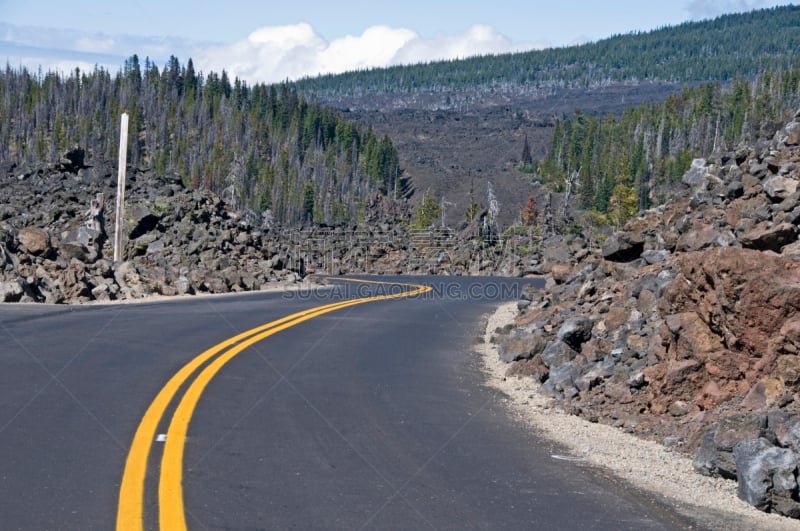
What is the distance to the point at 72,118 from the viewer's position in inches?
6019

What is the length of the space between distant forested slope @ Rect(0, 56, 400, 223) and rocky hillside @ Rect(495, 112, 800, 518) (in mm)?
117054

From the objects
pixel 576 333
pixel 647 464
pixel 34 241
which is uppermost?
pixel 34 241

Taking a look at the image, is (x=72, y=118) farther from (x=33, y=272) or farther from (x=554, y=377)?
(x=554, y=377)

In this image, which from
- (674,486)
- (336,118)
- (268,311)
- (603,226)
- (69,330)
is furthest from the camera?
(336,118)

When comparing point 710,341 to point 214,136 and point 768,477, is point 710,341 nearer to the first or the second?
point 768,477

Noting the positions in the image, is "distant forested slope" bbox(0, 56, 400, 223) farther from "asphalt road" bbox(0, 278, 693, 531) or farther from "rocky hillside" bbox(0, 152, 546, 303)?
"asphalt road" bbox(0, 278, 693, 531)

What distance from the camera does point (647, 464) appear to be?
23.0ft

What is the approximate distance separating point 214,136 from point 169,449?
156654mm

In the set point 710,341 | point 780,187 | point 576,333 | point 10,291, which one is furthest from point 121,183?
point 710,341

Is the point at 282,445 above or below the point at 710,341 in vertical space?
below

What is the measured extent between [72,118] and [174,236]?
130637 mm

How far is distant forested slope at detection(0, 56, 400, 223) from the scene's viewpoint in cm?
14062

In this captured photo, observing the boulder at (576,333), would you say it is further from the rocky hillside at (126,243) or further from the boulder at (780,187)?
the rocky hillside at (126,243)

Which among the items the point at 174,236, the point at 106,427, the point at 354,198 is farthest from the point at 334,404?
the point at 354,198
